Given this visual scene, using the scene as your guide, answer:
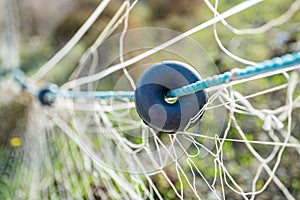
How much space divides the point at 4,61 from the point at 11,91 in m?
0.21

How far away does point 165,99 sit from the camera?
882 millimetres

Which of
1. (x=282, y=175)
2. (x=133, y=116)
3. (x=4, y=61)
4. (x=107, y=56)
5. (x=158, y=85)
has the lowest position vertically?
(x=158, y=85)

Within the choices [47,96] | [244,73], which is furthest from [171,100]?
[47,96]

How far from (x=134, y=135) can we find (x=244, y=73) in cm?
72

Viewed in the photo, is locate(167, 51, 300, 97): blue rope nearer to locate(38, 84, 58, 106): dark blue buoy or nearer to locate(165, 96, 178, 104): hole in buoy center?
locate(165, 96, 178, 104): hole in buoy center

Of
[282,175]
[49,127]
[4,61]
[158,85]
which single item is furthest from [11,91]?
[158,85]

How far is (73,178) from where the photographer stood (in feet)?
5.43

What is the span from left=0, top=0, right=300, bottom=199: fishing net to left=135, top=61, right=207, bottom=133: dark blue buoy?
0.16m

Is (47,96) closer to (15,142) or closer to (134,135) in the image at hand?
(15,142)

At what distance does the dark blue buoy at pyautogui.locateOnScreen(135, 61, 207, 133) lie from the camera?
86 centimetres

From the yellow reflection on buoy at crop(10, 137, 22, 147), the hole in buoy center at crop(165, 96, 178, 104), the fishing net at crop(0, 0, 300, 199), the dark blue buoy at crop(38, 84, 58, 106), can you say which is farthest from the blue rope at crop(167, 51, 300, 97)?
the yellow reflection on buoy at crop(10, 137, 22, 147)

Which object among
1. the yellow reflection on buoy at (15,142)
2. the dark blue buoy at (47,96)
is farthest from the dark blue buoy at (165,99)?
the yellow reflection on buoy at (15,142)

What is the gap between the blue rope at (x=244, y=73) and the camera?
0.67 meters

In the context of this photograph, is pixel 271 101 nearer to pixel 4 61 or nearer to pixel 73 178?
pixel 73 178
